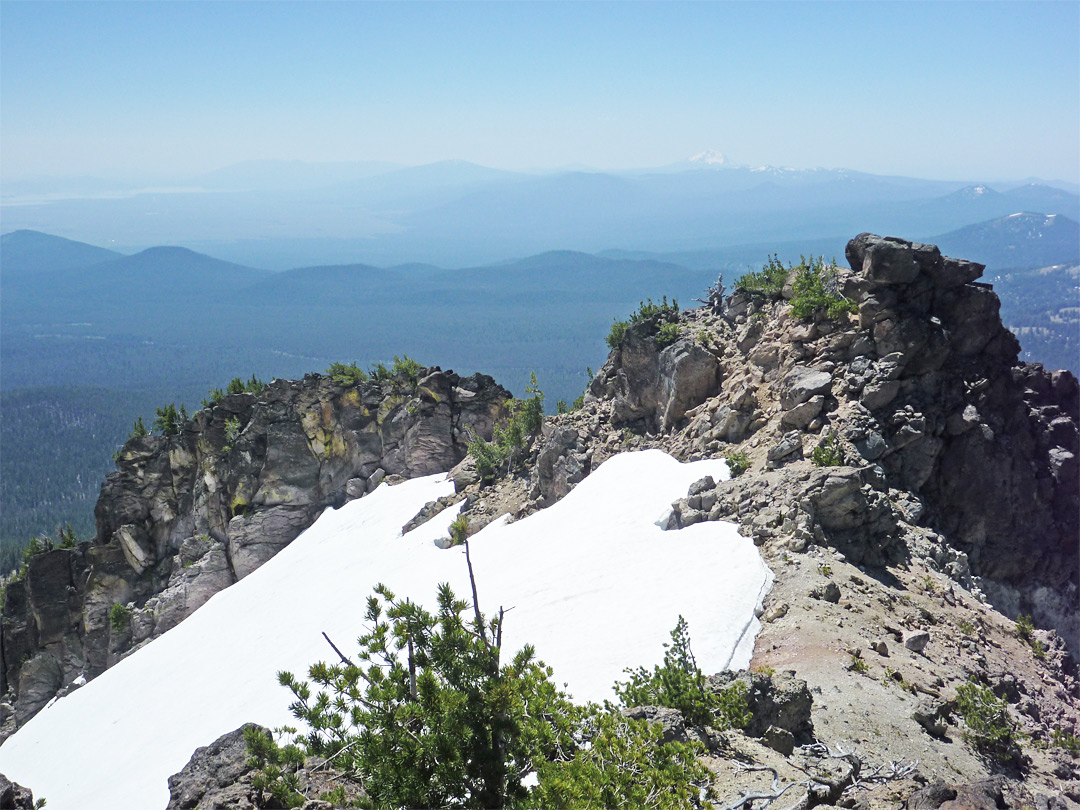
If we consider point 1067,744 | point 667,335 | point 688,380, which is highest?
point 667,335

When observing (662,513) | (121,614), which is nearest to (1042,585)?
(662,513)

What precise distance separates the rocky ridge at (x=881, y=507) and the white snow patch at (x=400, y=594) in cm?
120

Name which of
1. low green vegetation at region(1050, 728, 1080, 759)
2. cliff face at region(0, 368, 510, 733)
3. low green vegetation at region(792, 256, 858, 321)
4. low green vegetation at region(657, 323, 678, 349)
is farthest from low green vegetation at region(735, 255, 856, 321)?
cliff face at region(0, 368, 510, 733)

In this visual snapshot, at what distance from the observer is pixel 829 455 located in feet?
56.1

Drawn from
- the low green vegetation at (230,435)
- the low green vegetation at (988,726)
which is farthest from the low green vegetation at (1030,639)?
the low green vegetation at (230,435)

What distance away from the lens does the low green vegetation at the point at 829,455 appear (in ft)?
55.9

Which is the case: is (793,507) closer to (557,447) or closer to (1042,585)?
(1042,585)

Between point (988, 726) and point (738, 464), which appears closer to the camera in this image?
Result: point (988, 726)

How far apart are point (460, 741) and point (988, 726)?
8.19m

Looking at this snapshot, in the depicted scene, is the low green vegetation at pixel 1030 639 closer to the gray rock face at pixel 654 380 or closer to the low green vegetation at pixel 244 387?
the gray rock face at pixel 654 380

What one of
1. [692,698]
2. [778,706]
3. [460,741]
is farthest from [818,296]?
[460,741]

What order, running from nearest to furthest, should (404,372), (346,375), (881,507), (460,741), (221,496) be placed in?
(460,741)
(881,507)
(221,496)
(404,372)
(346,375)

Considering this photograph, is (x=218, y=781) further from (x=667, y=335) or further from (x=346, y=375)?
(x=346, y=375)

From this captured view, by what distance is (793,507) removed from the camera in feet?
52.0
